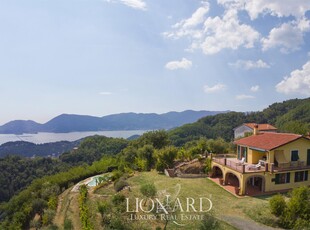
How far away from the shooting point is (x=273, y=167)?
20234mm

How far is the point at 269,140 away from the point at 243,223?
10.0 m

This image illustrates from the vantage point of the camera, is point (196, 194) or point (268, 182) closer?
point (196, 194)

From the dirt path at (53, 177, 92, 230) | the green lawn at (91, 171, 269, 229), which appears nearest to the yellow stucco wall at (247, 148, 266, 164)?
the green lawn at (91, 171, 269, 229)

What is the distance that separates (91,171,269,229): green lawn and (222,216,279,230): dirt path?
0.41m

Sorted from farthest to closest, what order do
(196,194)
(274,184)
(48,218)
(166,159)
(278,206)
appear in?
(166,159), (274,184), (48,218), (196,194), (278,206)

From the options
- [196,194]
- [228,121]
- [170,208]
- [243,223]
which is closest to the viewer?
[243,223]

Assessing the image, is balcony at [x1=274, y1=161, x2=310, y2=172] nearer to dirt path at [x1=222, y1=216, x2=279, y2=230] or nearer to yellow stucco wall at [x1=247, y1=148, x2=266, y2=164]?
yellow stucco wall at [x1=247, y1=148, x2=266, y2=164]

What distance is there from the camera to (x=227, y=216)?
16094 mm

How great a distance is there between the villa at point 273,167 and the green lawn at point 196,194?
4.83 ft

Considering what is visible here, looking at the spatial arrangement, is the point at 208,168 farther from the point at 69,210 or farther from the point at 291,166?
the point at 69,210

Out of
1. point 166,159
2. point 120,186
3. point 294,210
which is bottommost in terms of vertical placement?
point 120,186

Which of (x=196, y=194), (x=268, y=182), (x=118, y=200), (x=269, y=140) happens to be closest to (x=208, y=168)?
(x=269, y=140)

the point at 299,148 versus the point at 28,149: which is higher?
the point at 299,148

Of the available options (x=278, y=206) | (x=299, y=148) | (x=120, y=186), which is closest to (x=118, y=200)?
(x=120, y=186)
